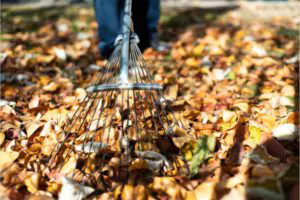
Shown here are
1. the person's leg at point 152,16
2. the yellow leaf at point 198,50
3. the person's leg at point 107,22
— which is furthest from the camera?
the person's leg at point 152,16

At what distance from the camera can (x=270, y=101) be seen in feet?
5.62

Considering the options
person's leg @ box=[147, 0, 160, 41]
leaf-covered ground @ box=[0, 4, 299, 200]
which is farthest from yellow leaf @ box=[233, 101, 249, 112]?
person's leg @ box=[147, 0, 160, 41]

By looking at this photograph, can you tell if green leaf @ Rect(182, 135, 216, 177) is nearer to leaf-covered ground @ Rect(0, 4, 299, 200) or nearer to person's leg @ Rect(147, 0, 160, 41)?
leaf-covered ground @ Rect(0, 4, 299, 200)

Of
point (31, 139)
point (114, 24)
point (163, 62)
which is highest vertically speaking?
point (114, 24)

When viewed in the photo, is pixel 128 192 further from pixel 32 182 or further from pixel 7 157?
pixel 7 157

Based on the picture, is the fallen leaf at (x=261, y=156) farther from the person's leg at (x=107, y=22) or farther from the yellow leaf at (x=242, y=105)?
the person's leg at (x=107, y=22)

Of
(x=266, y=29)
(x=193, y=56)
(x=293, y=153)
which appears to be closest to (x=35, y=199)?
(x=293, y=153)

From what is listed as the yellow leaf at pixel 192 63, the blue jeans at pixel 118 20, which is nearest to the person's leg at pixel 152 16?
the blue jeans at pixel 118 20

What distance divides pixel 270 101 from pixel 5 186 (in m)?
1.35

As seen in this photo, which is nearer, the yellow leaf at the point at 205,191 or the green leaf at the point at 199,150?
the yellow leaf at the point at 205,191

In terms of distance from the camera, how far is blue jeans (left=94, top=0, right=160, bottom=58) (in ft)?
7.86

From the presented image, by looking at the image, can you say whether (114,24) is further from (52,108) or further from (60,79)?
(52,108)

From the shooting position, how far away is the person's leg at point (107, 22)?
238 centimetres

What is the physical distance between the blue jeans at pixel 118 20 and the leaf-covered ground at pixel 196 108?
7.6 inches
